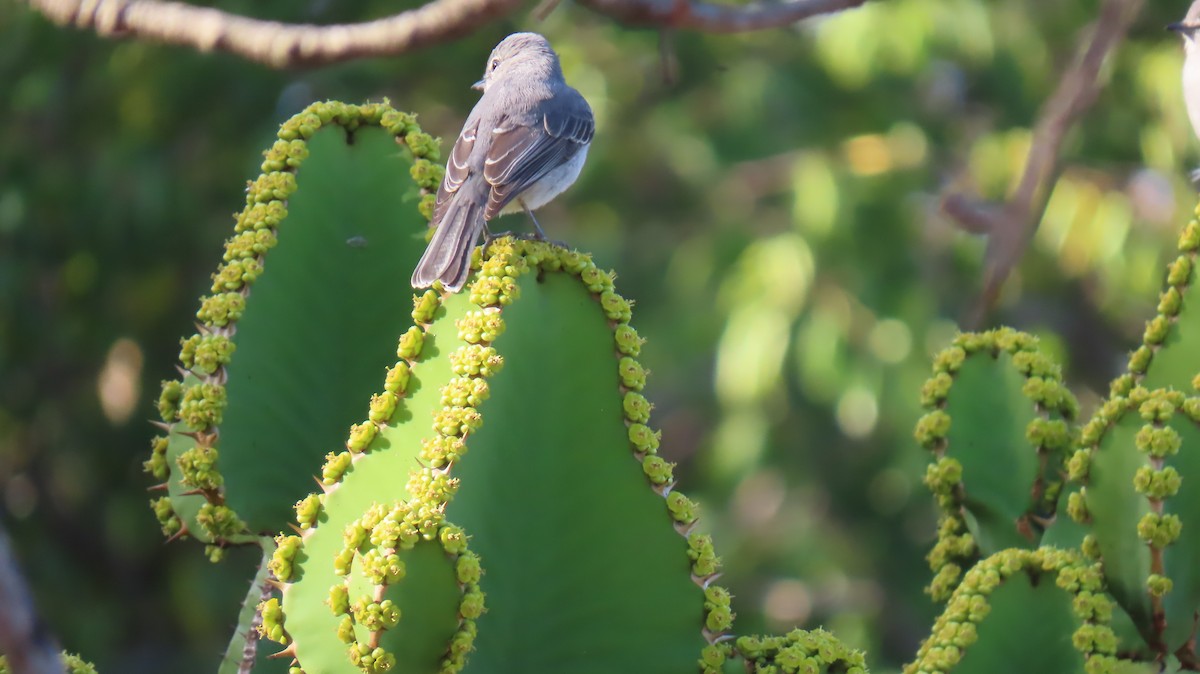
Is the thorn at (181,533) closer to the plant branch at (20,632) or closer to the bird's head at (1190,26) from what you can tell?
the plant branch at (20,632)

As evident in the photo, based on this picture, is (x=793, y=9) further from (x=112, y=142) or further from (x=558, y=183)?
(x=112, y=142)

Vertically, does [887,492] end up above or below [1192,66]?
above

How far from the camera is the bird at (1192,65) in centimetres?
562

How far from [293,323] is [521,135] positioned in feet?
4.63

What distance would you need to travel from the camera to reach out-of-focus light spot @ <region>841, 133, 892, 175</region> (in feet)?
33.7

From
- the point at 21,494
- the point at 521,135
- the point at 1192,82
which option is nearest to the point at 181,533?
the point at 521,135

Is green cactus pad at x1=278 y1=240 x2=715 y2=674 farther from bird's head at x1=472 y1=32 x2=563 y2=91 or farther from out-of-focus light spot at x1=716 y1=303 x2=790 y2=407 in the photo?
out-of-focus light spot at x1=716 y1=303 x2=790 y2=407

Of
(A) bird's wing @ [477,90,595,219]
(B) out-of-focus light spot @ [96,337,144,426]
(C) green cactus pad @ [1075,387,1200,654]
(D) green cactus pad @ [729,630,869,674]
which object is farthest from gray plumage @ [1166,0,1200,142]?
(B) out-of-focus light spot @ [96,337,144,426]

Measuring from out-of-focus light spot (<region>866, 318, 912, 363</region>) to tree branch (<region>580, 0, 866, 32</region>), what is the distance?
618 cm

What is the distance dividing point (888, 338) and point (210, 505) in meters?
7.29

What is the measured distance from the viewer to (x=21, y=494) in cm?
867

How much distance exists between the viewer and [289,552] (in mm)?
2287

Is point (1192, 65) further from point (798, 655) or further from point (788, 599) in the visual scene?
point (788, 599)

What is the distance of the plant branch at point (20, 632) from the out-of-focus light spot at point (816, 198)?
800 cm
